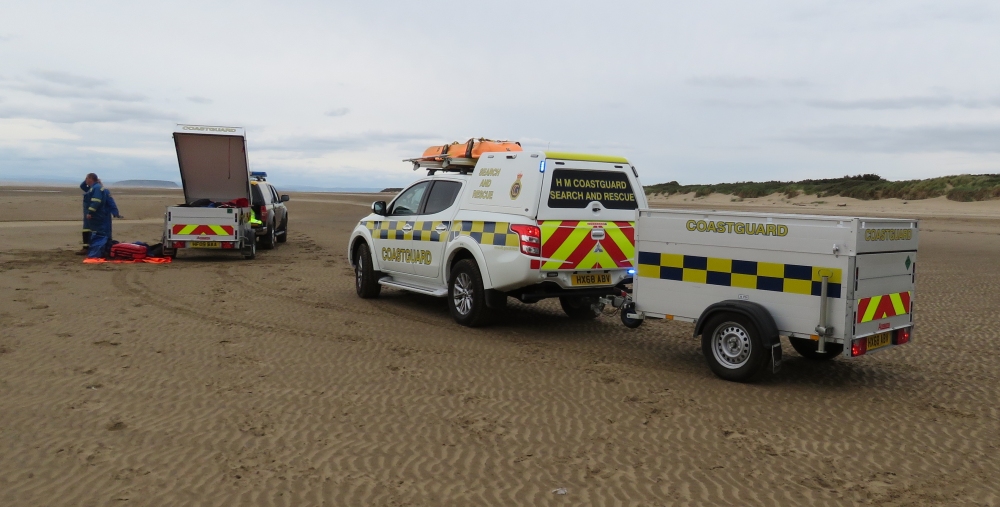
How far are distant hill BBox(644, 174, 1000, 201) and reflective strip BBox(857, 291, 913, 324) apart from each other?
3296 centimetres

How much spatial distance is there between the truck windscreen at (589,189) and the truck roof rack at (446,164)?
5.36 ft

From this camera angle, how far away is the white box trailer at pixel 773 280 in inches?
243

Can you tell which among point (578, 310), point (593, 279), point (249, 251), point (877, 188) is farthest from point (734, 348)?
point (877, 188)

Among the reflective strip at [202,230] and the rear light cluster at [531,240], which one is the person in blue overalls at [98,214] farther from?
the rear light cluster at [531,240]

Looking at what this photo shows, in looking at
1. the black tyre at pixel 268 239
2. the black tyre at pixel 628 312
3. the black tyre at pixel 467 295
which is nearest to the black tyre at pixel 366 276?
the black tyre at pixel 467 295

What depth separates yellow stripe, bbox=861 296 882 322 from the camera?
6309 mm

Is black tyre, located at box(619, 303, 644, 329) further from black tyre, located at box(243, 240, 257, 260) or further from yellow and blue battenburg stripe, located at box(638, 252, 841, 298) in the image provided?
black tyre, located at box(243, 240, 257, 260)

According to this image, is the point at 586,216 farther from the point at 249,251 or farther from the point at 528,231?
the point at 249,251

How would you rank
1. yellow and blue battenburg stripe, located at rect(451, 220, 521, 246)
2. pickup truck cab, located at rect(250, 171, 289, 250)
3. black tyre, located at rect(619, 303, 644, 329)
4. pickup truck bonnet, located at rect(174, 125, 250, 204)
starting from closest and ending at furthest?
black tyre, located at rect(619, 303, 644, 329), yellow and blue battenburg stripe, located at rect(451, 220, 521, 246), pickup truck bonnet, located at rect(174, 125, 250, 204), pickup truck cab, located at rect(250, 171, 289, 250)

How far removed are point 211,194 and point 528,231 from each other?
37.6 ft

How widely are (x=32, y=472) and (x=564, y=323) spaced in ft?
20.4

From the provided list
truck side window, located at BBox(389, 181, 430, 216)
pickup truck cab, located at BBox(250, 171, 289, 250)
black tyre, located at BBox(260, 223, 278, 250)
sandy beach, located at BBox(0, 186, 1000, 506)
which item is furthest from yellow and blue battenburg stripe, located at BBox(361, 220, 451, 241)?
black tyre, located at BBox(260, 223, 278, 250)

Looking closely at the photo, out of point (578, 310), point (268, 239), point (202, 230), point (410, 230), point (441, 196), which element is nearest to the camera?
point (441, 196)

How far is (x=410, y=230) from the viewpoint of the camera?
1014 cm
